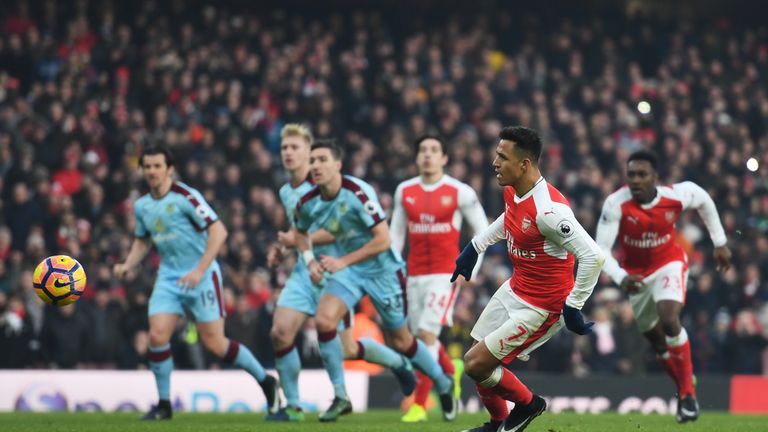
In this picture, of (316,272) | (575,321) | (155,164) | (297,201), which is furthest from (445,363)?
(575,321)

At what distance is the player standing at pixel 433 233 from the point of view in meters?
12.9

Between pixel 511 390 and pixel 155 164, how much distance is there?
4813 mm

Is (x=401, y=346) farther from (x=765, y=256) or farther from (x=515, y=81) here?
(x=515, y=81)

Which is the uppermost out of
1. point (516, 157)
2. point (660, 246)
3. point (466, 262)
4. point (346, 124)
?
point (346, 124)

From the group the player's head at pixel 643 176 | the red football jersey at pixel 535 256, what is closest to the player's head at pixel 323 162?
the red football jersey at pixel 535 256

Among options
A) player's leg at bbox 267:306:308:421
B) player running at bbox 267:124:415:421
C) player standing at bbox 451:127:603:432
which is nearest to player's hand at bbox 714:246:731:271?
player running at bbox 267:124:415:421

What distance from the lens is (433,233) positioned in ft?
42.6

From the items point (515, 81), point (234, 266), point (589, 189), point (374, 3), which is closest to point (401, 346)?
point (234, 266)

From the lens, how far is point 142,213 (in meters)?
12.2

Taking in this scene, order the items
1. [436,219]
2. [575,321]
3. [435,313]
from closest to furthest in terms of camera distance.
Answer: [575,321], [435,313], [436,219]

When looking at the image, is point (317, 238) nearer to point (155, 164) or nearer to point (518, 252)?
point (155, 164)

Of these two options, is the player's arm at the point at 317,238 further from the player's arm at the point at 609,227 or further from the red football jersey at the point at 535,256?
the red football jersey at the point at 535,256

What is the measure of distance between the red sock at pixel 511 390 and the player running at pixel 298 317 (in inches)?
118

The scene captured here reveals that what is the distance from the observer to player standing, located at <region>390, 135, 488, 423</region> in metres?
12.9
